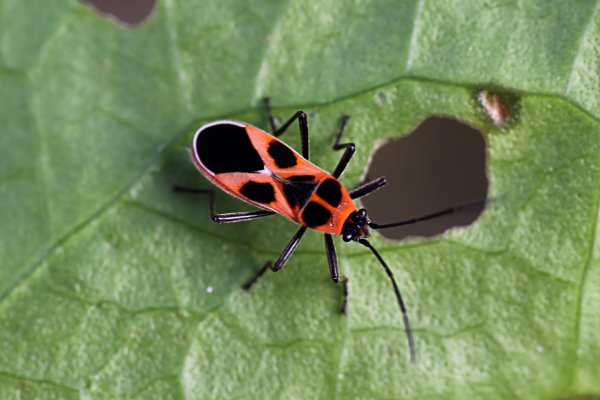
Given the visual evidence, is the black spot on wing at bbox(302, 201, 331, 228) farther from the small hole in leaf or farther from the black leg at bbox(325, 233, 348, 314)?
the small hole in leaf

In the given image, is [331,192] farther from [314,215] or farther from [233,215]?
[233,215]

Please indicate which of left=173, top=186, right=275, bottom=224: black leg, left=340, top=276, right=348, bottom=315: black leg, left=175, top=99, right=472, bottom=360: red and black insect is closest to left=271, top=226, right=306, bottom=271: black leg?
left=175, top=99, right=472, bottom=360: red and black insect

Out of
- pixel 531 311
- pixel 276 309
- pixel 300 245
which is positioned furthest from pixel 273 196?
pixel 531 311

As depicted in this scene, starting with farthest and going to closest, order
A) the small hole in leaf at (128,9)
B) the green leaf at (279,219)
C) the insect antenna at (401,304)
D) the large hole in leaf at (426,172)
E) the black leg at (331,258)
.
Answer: the small hole in leaf at (128,9)
the large hole in leaf at (426,172)
the black leg at (331,258)
the insect antenna at (401,304)
the green leaf at (279,219)

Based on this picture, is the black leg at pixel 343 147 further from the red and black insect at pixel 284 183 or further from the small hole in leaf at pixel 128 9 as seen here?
the small hole in leaf at pixel 128 9

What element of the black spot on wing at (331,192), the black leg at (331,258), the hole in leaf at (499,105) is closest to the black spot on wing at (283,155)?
the black spot on wing at (331,192)

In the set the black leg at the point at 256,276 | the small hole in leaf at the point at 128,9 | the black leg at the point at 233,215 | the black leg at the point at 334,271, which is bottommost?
the black leg at the point at 256,276

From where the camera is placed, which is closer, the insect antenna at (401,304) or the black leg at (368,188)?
the insect antenna at (401,304)
